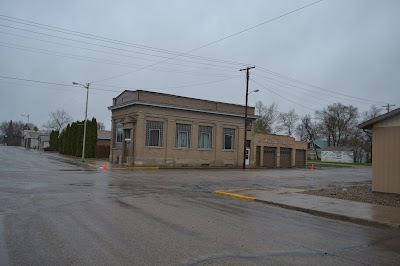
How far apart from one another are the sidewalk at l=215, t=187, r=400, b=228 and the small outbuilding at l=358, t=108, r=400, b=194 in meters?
3.28

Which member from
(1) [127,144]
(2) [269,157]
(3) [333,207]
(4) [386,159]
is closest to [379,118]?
(4) [386,159]

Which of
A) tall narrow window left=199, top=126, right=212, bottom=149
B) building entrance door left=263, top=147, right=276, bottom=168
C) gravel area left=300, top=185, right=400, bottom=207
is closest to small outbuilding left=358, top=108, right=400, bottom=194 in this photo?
gravel area left=300, top=185, right=400, bottom=207

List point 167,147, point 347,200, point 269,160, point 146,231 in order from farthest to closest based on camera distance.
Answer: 1. point 269,160
2. point 167,147
3. point 347,200
4. point 146,231

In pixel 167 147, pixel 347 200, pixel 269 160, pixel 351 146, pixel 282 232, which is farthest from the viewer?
pixel 351 146

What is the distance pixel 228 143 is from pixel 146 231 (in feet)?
117

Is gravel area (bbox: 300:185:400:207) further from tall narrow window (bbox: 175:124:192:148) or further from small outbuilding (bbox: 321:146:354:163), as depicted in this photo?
small outbuilding (bbox: 321:146:354:163)

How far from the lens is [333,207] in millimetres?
12039

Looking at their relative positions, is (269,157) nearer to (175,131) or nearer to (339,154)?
(175,131)

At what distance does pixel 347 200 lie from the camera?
1381cm

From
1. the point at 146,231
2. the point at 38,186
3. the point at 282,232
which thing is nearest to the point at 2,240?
the point at 146,231

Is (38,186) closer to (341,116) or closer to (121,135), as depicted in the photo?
(121,135)

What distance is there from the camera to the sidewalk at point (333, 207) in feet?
33.5

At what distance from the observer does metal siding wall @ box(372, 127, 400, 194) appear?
598 inches

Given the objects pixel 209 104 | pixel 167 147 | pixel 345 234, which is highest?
pixel 209 104
